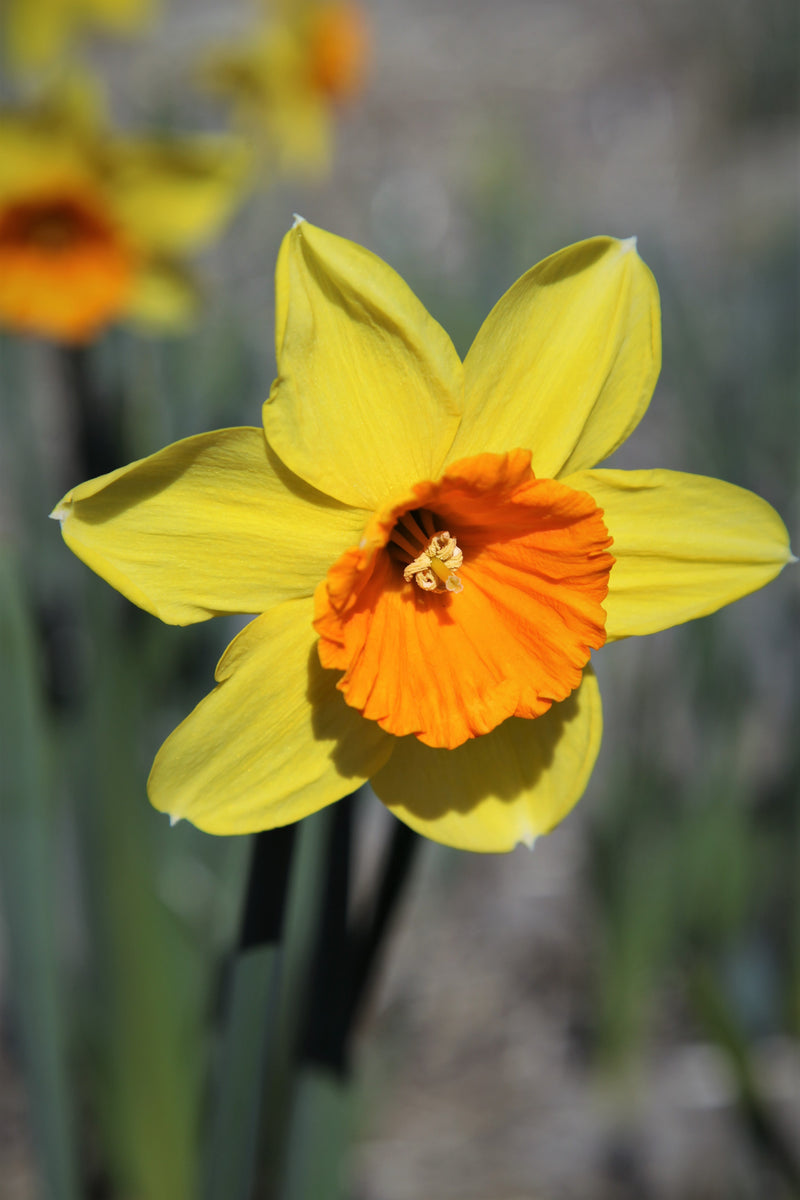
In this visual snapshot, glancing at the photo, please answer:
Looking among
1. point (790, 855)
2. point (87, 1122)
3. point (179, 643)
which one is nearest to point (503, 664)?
point (179, 643)

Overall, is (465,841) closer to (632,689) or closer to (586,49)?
(632,689)

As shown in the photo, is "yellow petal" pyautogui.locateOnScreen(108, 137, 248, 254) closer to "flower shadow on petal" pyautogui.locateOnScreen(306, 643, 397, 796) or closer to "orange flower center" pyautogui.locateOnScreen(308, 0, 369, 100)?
"orange flower center" pyautogui.locateOnScreen(308, 0, 369, 100)

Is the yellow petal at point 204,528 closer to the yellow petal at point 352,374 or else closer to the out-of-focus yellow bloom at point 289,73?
the yellow petal at point 352,374

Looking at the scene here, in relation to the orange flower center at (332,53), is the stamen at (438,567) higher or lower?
lower

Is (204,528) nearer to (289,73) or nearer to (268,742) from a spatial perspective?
(268,742)

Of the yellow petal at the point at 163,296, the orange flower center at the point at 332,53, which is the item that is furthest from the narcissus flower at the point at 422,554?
the orange flower center at the point at 332,53
